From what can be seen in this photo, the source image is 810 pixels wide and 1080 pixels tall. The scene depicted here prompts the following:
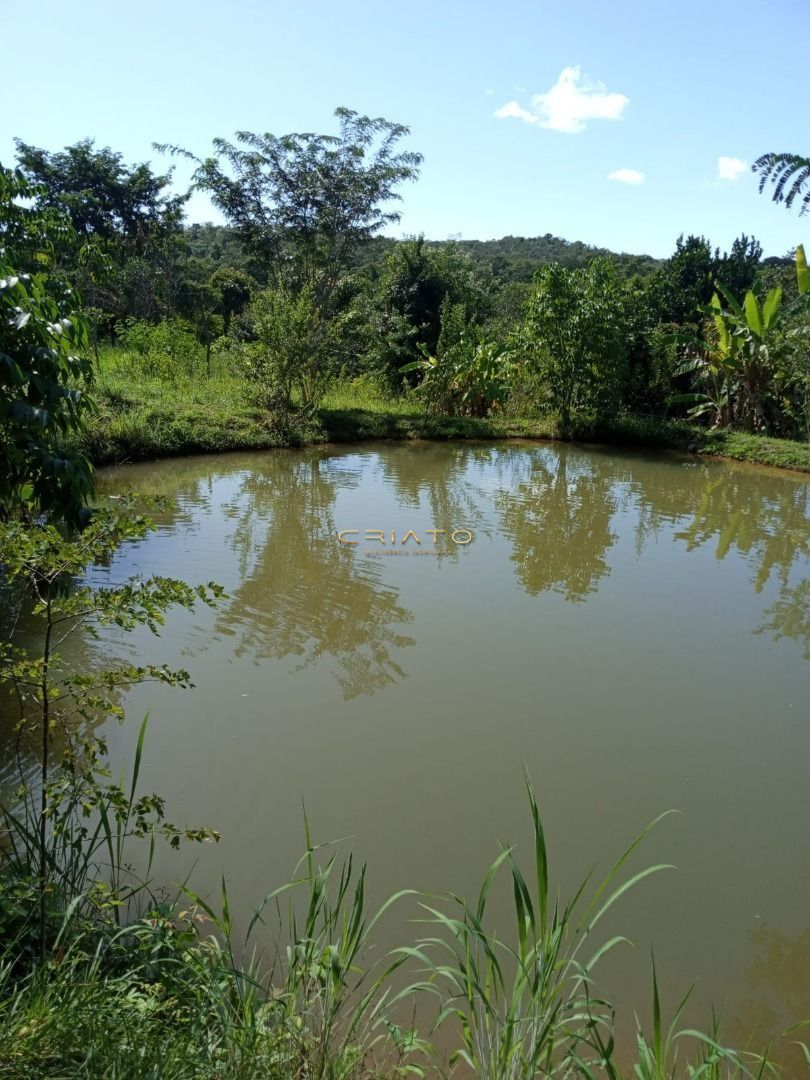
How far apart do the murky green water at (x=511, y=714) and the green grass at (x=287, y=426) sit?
9.06 ft

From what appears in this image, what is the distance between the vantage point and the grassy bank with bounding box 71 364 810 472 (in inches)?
417

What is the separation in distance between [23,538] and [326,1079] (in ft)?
4.96

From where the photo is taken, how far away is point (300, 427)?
12.6 metres

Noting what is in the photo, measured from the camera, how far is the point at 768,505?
9922 mm

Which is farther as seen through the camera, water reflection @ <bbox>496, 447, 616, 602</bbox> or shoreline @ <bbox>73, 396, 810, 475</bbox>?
shoreline @ <bbox>73, 396, 810, 475</bbox>

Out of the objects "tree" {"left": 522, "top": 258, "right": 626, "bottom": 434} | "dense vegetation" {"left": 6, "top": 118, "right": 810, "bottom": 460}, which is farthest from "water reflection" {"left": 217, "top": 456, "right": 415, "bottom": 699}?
"tree" {"left": 522, "top": 258, "right": 626, "bottom": 434}

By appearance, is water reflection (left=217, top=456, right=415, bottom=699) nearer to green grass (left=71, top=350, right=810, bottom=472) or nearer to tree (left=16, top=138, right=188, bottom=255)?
green grass (left=71, top=350, right=810, bottom=472)

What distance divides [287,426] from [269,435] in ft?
1.33

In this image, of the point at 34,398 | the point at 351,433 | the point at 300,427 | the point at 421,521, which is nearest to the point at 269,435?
the point at 300,427

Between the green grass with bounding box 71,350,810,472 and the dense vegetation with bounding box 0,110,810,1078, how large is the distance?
10cm

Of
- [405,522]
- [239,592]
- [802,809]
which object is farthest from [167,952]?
[405,522]

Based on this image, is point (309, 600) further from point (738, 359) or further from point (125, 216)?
point (125, 216)

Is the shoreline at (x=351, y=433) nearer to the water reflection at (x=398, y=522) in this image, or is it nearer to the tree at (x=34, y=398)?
the water reflection at (x=398, y=522)

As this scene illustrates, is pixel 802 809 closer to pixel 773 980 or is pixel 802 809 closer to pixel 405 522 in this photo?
pixel 773 980
